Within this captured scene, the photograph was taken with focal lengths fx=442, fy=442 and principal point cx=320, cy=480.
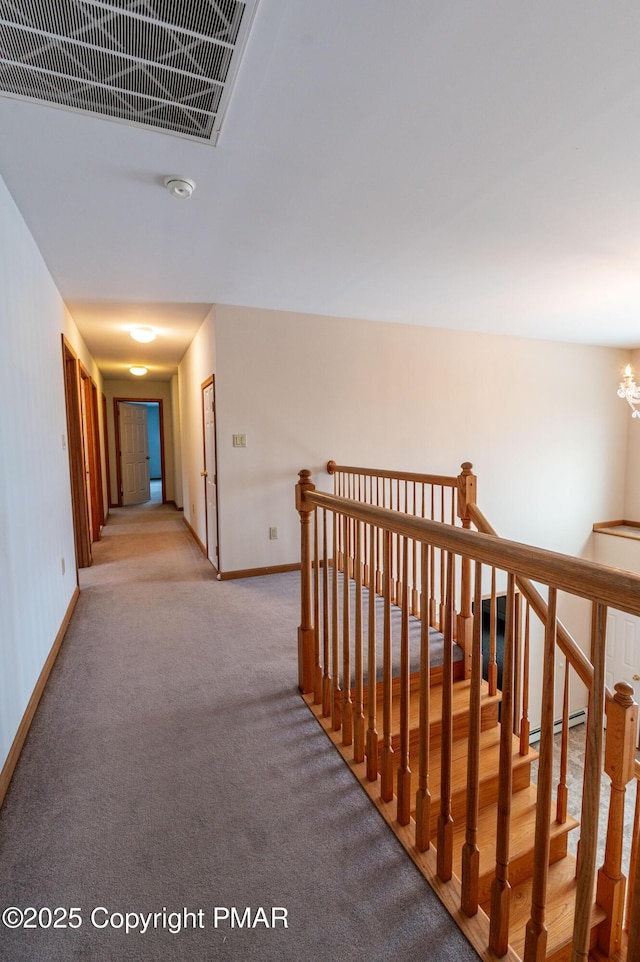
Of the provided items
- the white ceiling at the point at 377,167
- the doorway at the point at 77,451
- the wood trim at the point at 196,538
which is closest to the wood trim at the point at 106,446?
the wood trim at the point at 196,538

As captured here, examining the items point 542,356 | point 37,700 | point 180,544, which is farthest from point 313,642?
point 542,356

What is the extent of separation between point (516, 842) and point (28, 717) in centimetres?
201

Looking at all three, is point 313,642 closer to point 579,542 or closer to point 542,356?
point 542,356

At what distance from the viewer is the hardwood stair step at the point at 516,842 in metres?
1.49

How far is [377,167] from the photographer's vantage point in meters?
1.87

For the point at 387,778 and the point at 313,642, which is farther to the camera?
Answer: the point at 313,642

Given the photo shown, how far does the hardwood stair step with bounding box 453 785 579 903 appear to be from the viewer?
4.89ft

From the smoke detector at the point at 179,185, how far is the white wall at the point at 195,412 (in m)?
1.75

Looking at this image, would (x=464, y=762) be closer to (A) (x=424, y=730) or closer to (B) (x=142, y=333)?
(A) (x=424, y=730)

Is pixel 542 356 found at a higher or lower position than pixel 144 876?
higher

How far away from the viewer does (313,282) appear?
3.27 m

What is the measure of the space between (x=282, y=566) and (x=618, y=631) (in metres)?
4.58
